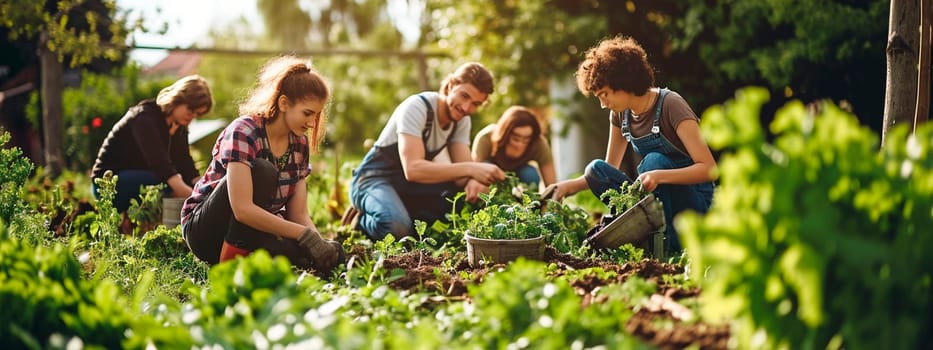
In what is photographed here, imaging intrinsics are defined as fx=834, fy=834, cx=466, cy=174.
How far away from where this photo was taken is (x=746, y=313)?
5.16 feet

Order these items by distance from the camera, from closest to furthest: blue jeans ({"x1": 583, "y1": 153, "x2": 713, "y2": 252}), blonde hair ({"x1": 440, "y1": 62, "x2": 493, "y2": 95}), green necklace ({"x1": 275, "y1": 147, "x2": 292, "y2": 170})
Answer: green necklace ({"x1": 275, "y1": 147, "x2": 292, "y2": 170}) < blue jeans ({"x1": 583, "y1": 153, "x2": 713, "y2": 252}) < blonde hair ({"x1": 440, "y1": 62, "x2": 493, "y2": 95})

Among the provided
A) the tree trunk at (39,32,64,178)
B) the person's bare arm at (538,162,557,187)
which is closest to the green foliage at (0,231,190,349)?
the person's bare arm at (538,162,557,187)

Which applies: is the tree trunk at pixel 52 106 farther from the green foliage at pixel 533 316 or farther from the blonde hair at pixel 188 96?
the green foliage at pixel 533 316

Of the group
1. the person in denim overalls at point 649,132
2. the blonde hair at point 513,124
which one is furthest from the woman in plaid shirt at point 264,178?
the blonde hair at point 513,124

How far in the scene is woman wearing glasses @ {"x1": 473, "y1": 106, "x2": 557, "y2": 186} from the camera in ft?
16.4

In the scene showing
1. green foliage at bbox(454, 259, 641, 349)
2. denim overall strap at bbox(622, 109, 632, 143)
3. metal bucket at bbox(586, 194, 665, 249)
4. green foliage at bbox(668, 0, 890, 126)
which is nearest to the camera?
green foliage at bbox(454, 259, 641, 349)

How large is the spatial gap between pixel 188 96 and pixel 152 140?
32 cm

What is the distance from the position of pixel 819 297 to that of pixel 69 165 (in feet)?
31.3

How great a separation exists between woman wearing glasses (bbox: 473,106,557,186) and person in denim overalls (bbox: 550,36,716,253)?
2.89 feet

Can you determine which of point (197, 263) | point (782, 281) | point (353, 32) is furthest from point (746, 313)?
point (353, 32)

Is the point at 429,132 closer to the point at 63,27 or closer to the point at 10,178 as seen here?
the point at 10,178

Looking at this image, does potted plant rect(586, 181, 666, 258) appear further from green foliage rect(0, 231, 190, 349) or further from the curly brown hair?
green foliage rect(0, 231, 190, 349)

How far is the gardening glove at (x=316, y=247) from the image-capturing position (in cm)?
317

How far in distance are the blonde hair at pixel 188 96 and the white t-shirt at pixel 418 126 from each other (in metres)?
1.01
